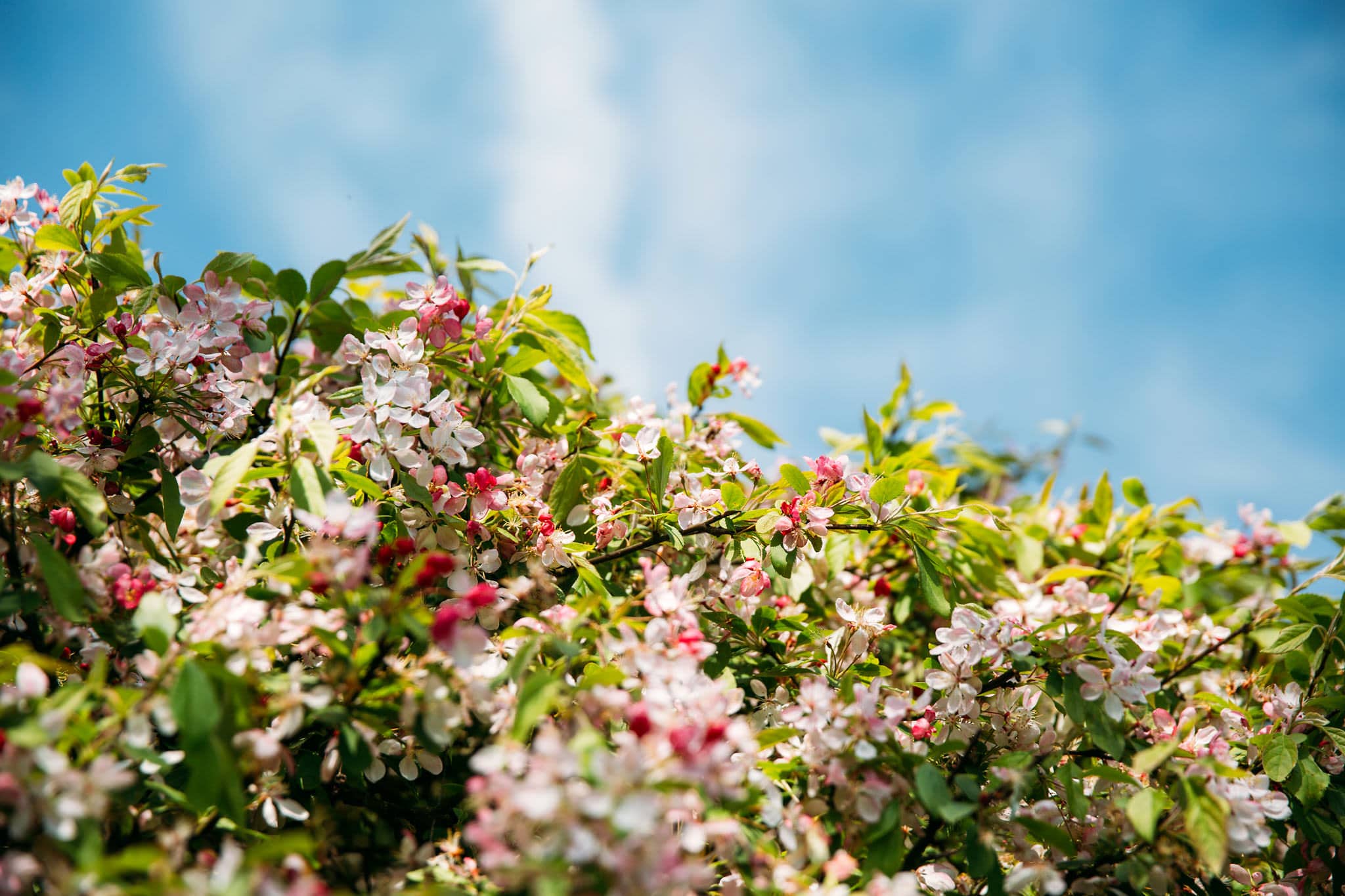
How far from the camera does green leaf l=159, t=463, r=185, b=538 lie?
1371 mm

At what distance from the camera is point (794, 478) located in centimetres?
146

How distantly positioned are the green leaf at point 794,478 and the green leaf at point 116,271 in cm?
127

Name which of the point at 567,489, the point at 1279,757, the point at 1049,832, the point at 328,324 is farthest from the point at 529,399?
the point at 1279,757

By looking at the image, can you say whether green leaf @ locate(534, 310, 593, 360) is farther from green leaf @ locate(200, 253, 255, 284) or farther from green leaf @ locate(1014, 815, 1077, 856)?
green leaf @ locate(1014, 815, 1077, 856)

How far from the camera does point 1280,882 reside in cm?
159

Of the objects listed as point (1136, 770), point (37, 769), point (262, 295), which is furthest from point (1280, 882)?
point (262, 295)

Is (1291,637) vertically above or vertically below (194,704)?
above

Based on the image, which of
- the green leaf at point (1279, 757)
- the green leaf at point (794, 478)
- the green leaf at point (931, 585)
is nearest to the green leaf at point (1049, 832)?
the green leaf at point (931, 585)

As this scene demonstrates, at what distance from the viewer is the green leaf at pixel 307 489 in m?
1.08

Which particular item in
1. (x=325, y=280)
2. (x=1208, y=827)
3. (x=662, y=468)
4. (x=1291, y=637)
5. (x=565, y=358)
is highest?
(x=325, y=280)

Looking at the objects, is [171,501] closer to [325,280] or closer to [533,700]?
[325,280]

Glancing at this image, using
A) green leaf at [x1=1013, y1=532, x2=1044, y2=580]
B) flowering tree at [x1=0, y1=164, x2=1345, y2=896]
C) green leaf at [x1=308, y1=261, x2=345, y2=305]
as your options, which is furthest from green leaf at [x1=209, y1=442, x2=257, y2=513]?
green leaf at [x1=1013, y1=532, x2=1044, y2=580]

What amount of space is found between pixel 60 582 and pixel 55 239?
81 cm

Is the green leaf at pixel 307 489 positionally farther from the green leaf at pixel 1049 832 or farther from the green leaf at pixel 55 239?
the green leaf at pixel 1049 832
